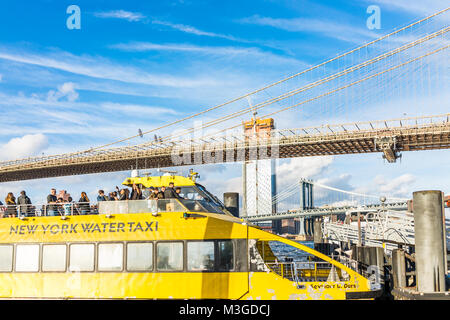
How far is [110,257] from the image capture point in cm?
1205

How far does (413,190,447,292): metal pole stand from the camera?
12.2m

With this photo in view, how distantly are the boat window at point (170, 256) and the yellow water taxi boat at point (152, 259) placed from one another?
0.08 feet

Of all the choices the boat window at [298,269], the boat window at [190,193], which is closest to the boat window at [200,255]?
the boat window at [298,269]

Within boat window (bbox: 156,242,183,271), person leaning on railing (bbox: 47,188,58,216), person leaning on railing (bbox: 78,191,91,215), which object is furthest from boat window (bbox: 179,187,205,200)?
person leaning on railing (bbox: 47,188,58,216)

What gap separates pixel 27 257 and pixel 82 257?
1610 mm

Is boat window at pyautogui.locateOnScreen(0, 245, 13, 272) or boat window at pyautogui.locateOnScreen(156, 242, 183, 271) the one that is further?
boat window at pyautogui.locateOnScreen(0, 245, 13, 272)

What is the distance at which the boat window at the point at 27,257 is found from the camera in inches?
493

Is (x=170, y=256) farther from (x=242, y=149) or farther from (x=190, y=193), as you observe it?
(x=242, y=149)

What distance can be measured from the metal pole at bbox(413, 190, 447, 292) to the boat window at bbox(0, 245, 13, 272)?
10676mm

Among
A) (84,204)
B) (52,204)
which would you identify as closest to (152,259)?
(84,204)

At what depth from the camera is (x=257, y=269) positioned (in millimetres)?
11438

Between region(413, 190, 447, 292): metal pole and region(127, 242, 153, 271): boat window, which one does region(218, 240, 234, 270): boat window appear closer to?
region(127, 242, 153, 271): boat window

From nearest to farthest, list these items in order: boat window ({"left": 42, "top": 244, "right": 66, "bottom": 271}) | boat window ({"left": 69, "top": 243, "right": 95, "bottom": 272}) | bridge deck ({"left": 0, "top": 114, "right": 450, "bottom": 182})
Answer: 1. boat window ({"left": 69, "top": 243, "right": 95, "bottom": 272})
2. boat window ({"left": 42, "top": 244, "right": 66, "bottom": 271})
3. bridge deck ({"left": 0, "top": 114, "right": 450, "bottom": 182})

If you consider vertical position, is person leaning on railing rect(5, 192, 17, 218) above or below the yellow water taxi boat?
above
